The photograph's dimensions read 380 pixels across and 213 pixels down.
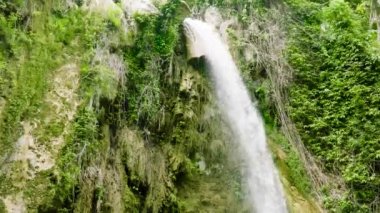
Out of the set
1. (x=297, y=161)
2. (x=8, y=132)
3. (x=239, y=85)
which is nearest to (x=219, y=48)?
(x=239, y=85)

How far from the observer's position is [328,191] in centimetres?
716

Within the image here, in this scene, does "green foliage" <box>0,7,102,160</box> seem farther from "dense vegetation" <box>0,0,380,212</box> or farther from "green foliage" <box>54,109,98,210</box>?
"green foliage" <box>54,109,98,210</box>

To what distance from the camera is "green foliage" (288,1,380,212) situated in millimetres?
7152

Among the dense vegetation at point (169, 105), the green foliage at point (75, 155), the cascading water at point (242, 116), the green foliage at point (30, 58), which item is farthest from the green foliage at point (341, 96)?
the green foliage at point (30, 58)

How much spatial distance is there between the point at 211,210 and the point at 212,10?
4701 millimetres

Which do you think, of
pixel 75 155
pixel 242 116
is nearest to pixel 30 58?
pixel 75 155

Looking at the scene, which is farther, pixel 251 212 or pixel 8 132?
pixel 251 212

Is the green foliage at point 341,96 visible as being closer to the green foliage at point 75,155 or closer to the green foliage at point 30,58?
the green foliage at point 75,155

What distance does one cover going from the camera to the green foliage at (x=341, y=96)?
7152 millimetres

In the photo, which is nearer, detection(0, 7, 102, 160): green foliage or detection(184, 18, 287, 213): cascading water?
detection(0, 7, 102, 160): green foliage

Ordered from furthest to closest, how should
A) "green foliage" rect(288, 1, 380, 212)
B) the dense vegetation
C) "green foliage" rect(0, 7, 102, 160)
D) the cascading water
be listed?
"green foliage" rect(288, 1, 380, 212)
the cascading water
the dense vegetation
"green foliage" rect(0, 7, 102, 160)

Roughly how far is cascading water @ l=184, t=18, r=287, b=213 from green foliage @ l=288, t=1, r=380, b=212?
1176 mm

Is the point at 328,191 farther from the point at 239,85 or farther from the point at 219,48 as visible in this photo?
the point at 219,48

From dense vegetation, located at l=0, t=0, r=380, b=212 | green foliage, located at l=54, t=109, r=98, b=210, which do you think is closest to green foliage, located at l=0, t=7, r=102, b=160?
dense vegetation, located at l=0, t=0, r=380, b=212
